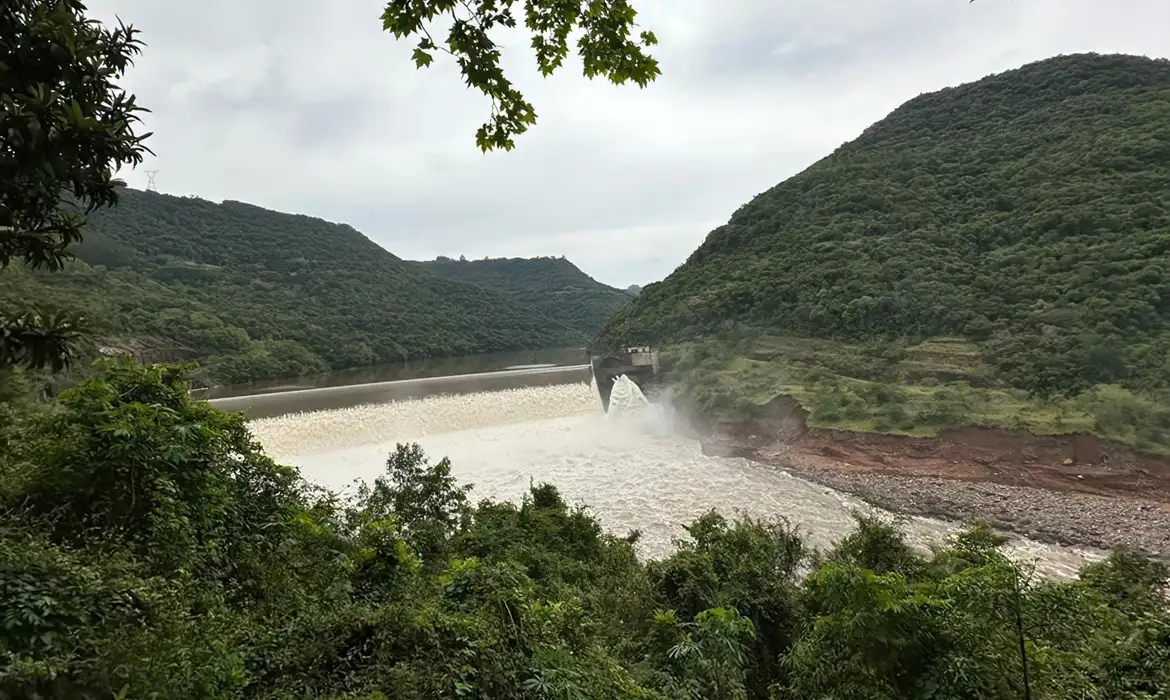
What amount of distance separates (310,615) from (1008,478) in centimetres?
2293

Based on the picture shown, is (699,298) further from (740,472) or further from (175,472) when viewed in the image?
(175,472)

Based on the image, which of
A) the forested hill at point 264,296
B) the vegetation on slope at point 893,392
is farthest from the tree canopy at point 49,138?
the vegetation on slope at point 893,392

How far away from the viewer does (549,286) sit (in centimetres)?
11431

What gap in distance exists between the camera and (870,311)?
33219 millimetres

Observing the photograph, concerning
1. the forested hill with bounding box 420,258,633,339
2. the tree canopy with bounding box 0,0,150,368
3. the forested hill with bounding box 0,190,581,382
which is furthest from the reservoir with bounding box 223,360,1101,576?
the forested hill with bounding box 420,258,633,339

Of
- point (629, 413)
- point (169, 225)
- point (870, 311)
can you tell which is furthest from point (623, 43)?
point (169, 225)

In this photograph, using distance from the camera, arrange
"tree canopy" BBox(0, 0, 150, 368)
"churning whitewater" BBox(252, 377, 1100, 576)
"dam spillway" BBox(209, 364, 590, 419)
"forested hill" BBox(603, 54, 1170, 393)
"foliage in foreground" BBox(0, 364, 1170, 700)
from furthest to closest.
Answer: "dam spillway" BBox(209, 364, 590, 419) < "forested hill" BBox(603, 54, 1170, 393) < "churning whitewater" BBox(252, 377, 1100, 576) < "foliage in foreground" BBox(0, 364, 1170, 700) < "tree canopy" BBox(0, 0, 150, 368)

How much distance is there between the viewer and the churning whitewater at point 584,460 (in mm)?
18047

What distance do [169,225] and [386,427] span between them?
59021 millimetres

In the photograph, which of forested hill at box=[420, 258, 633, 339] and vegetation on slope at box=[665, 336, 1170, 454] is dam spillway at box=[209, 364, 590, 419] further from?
forested hill at box=[420, 258, 633, 339]

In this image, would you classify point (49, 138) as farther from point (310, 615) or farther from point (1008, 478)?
point (1008, 478)

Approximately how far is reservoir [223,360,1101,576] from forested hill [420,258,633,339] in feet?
177

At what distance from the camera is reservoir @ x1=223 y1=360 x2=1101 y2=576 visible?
1820 cm

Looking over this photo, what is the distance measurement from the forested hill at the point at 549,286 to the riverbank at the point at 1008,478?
2509 inches
